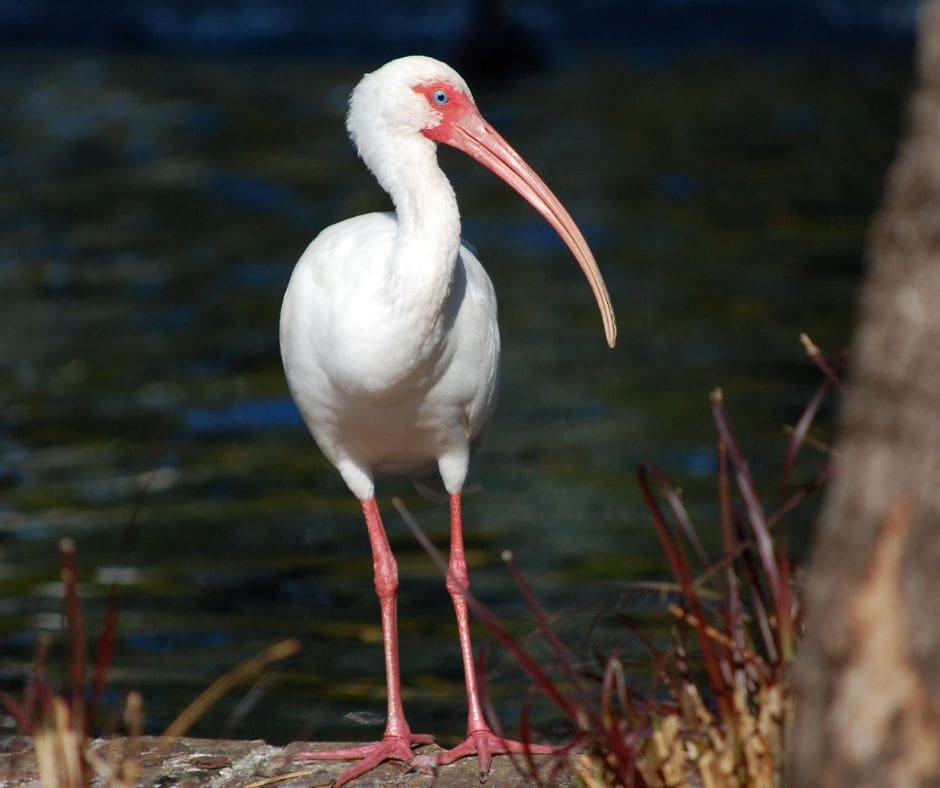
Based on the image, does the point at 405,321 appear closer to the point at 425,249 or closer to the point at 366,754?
the point at 425,249

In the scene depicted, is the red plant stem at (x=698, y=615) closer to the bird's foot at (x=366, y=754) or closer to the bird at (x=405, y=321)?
the bird at (x=405, y=321)

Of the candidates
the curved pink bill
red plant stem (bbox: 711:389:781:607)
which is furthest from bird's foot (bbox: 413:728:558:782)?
the curved pink bill

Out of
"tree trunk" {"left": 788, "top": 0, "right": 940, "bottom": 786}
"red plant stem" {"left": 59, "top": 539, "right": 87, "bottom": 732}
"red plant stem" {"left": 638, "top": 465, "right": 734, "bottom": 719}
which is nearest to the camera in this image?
"tree trunk" {"left": 788, "top": 0, "right": 940, "bottom": 786}

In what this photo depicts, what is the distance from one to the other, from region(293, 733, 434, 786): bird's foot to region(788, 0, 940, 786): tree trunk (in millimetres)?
2324

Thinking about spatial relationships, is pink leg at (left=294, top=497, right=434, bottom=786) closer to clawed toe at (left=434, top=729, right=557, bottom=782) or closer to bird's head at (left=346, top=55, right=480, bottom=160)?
clawed toe at (left=434, top=729, right=557, bottom=782)

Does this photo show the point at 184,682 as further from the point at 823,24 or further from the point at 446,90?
the point at 823,24

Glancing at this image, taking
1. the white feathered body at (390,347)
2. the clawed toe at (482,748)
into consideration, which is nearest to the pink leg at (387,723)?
the clawed toe at (482,748)

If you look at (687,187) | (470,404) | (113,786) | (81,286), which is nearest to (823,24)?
(687,187)

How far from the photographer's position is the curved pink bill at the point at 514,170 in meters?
5.39

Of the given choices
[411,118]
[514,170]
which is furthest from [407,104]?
[514,170]

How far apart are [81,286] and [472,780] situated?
1127 cm

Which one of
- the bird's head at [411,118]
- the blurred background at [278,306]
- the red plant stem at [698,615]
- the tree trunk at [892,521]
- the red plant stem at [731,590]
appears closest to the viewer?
the tree trunk at [892,521]

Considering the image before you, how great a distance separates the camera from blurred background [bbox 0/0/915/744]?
8.70 metres

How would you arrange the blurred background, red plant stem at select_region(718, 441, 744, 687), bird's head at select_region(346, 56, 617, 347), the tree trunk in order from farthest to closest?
the blurred background → bird's head at select_region(346, 56, 617, 347) → red plant stem at select_region(718, 441, 744, 687) → the tree trunk
